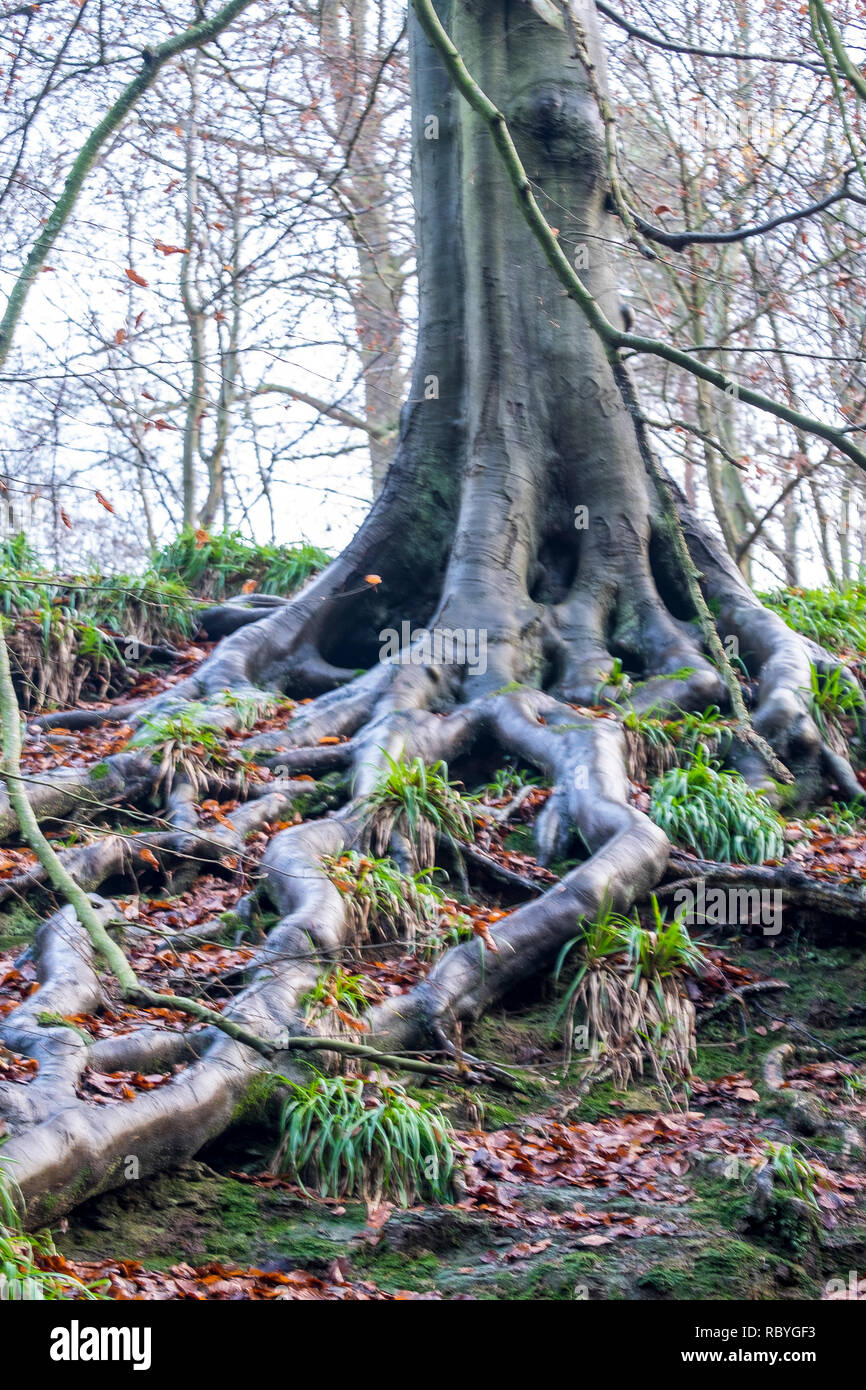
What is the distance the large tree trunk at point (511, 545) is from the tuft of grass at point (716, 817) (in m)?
0.35

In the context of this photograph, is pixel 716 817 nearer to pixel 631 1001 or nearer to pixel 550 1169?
pixel 631 1001

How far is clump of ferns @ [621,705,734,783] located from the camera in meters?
7.04

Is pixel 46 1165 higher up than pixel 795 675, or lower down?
lower down

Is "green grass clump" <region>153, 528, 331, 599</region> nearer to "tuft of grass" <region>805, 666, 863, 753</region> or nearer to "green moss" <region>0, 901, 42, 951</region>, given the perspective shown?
"tuft of grass" <region>805, 666, 863, 753</region>

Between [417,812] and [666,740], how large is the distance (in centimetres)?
190

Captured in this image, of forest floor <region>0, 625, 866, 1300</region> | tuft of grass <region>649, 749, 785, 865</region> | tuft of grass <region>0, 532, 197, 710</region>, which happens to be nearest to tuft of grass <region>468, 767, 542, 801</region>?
tuft of grass <region>649, 749, 785, 865</region>

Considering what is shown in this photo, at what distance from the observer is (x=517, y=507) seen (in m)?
8.00

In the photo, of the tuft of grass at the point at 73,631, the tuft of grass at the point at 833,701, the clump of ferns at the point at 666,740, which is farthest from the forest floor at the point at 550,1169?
the tuft of grass at the point at 73,631

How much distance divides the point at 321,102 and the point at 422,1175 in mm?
15093

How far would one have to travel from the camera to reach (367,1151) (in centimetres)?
409
